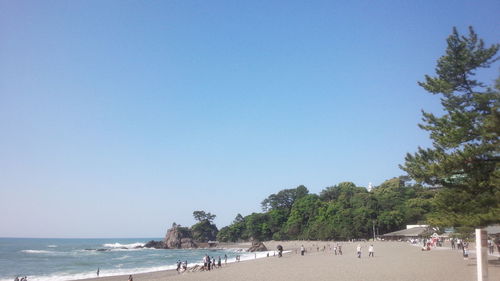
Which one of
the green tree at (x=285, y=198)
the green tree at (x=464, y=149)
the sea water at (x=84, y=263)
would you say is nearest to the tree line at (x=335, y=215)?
the green tree at (x=285, y=198)

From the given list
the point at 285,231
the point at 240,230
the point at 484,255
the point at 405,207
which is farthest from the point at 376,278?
the point at 240,230

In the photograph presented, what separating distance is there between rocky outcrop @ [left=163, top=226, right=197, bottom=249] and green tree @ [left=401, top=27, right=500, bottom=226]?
8849 cm

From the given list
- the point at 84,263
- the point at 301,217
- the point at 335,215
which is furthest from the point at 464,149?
the point at 301,217

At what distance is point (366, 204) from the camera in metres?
77.1

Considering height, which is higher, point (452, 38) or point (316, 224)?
point (452, 38)

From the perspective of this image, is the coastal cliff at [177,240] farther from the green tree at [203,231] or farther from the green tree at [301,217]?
the green tree at [301,217]

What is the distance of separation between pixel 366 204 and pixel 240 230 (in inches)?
1697

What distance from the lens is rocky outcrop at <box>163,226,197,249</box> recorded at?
99062 mm

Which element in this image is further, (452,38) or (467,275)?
(452,38)

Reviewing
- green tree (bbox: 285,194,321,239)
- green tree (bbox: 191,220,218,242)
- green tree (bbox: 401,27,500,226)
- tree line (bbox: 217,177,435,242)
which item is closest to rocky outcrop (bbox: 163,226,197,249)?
green tree (bbox: 191,220,218,242)

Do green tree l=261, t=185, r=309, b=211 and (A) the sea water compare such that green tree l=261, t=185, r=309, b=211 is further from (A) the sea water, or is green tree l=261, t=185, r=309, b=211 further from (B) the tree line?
(A) the sea water

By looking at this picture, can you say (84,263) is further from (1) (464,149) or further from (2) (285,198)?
(2) (285,198)

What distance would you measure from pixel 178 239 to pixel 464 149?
93.1 m

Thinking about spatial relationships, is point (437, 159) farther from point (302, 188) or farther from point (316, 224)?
point (302, 188)
